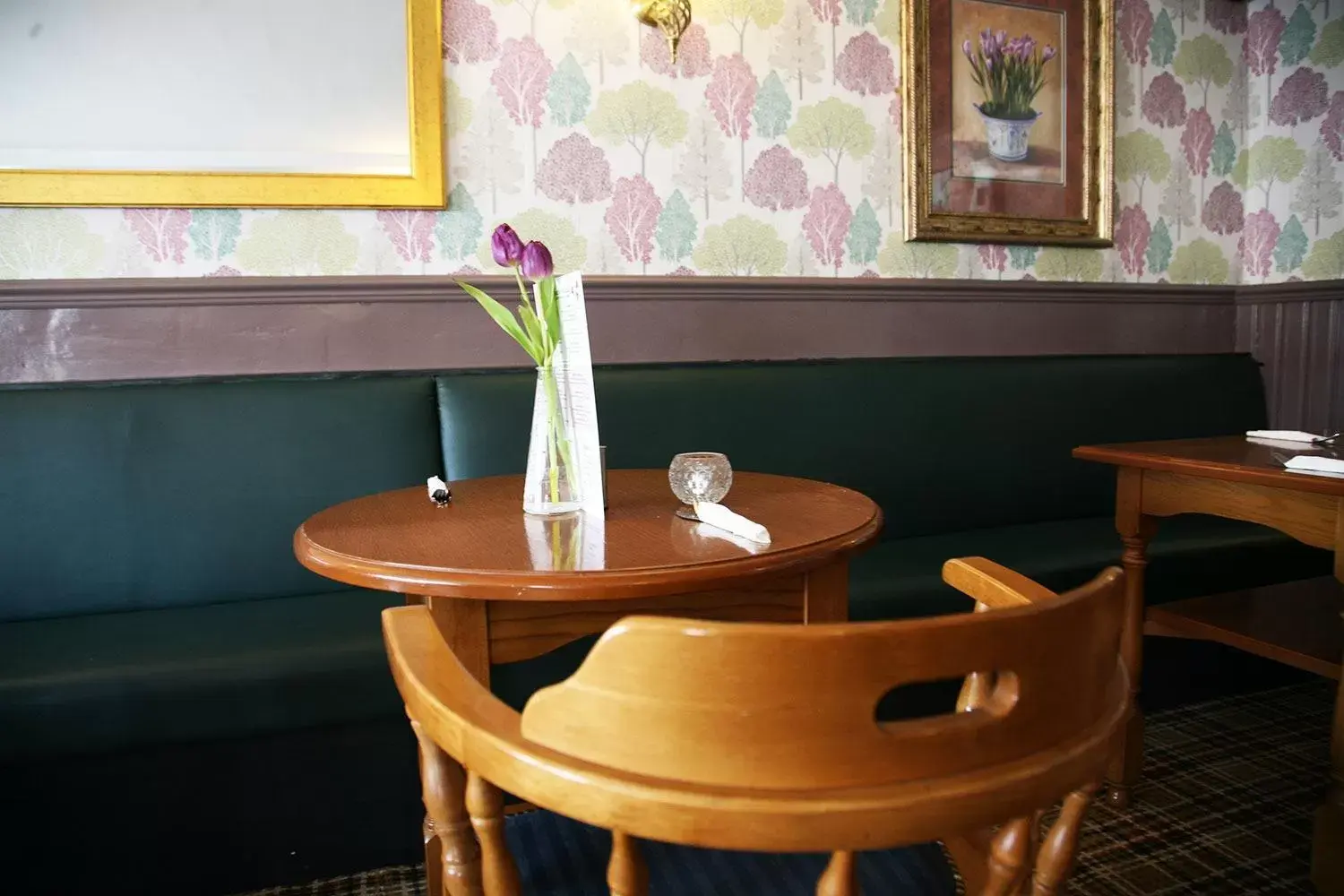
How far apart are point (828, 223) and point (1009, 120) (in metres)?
0.77

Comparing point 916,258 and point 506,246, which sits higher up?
point 916,258

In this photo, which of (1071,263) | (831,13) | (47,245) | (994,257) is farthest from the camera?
(1071,263)

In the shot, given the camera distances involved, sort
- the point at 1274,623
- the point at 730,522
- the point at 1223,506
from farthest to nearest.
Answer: the point at 1274,623 < the point at 1223,506 < the point at 730,522

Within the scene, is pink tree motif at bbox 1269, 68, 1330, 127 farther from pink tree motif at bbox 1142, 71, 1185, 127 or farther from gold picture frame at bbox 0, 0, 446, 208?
gold picture frame at bbox 0, 0, 446, 208

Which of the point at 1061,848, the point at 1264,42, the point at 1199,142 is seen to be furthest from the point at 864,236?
the point at 1061,848

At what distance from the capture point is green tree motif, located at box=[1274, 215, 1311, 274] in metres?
3.23

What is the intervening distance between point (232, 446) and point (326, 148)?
0.83 meters

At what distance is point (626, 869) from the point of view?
0.55 m

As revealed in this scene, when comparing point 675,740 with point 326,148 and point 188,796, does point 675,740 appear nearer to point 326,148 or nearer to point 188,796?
point 188,796

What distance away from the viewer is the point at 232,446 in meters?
2.08

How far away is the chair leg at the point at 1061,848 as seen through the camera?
0.62m

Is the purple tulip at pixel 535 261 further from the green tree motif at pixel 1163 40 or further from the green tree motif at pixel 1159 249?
the green tree motif at pixel 1163 40

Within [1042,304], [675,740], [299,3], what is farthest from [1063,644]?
[1042,304]

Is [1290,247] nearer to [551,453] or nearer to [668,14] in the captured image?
[668,14]
